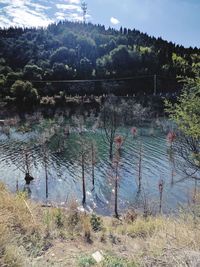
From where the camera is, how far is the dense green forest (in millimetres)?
85994

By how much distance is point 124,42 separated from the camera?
131000 mm

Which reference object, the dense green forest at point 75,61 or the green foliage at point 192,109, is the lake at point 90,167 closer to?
the green foliage at point 192,109

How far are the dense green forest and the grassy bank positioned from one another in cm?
6670

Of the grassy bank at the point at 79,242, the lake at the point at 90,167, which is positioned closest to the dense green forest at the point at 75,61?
the lake at the point at 90,167

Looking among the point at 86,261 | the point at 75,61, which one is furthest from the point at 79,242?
the point at 75,61

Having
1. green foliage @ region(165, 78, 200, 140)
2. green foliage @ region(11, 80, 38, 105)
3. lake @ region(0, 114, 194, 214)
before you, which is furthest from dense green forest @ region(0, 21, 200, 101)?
green foliage @ region(165, 78, 200, 140)

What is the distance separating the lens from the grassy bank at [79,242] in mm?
5418

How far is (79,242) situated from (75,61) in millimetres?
98580

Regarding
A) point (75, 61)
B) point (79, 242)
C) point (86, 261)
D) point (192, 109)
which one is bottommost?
point (79, 242)

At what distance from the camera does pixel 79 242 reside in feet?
27.7

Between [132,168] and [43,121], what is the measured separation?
32.8 metres

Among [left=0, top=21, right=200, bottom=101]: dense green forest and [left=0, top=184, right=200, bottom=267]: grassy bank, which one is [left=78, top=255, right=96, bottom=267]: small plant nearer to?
[left=0, top=184, right=200, bottom=267]: grassy bank

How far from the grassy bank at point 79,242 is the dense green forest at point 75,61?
66.7 meters

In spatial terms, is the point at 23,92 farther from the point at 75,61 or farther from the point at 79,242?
the point at 79,242
